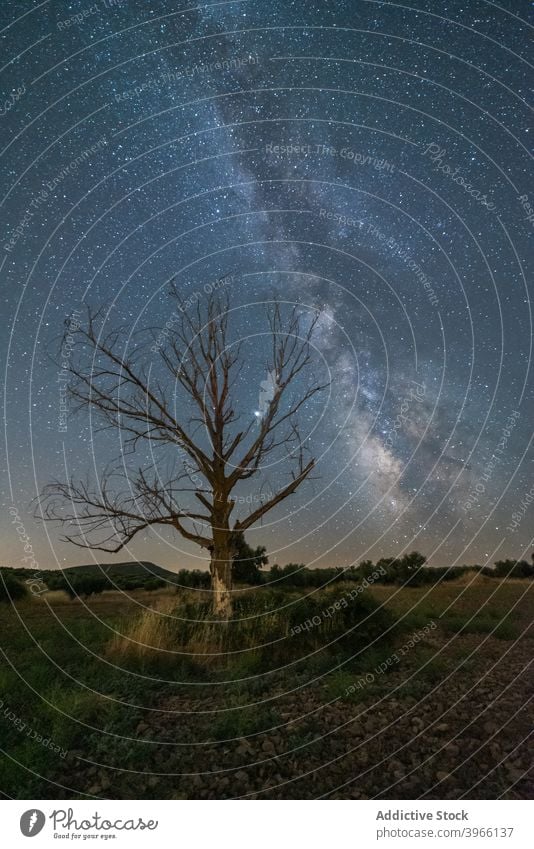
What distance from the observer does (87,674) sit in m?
9.06

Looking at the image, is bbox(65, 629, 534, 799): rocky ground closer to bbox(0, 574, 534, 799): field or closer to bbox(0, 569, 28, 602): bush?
bbox(0, 574, 534, 799): field

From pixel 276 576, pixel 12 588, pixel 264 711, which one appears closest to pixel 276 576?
pixel 276 576

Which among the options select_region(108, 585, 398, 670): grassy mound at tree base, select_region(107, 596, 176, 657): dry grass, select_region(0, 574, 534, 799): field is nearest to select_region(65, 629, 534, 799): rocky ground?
select_region(0, 574, 534, 799): field

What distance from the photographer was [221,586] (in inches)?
513

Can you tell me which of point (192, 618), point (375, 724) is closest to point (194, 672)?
→ point (192, 618)

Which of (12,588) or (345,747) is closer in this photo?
(345,747)

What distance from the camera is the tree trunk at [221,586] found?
12.9 metres
